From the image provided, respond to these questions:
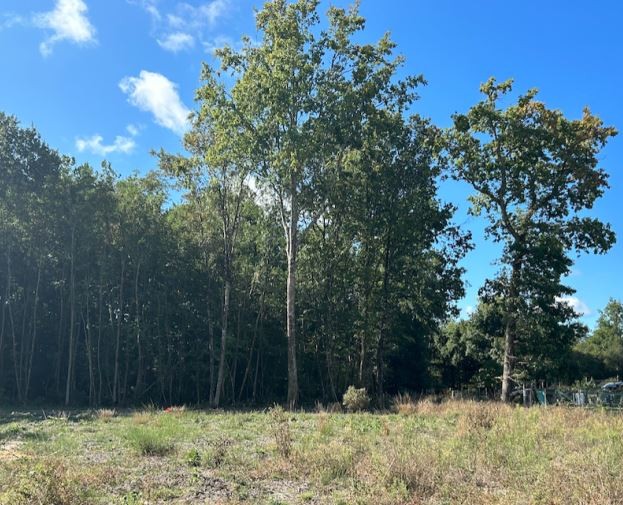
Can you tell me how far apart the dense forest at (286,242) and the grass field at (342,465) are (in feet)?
40.7

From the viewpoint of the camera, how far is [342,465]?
755 cm

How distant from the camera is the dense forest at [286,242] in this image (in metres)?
22.8

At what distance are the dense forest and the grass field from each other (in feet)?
40.7

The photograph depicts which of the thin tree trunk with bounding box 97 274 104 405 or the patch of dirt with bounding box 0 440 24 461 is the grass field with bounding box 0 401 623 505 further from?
the thin tree trunk with bounding box 97 274 104 405

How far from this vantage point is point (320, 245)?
28.5 metres

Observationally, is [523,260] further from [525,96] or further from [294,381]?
[294,381]

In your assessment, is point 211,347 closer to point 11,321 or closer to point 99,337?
point 99,337

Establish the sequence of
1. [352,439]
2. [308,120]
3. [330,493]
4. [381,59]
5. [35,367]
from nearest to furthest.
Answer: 1. [330,493]
2. [352,439]
3. [308,120]
4. [381,59]
5. [35,367]

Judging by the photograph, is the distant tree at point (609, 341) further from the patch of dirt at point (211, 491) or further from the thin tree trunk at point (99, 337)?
the patch of dirt at point (211, 491)

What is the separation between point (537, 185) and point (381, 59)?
9.15 m

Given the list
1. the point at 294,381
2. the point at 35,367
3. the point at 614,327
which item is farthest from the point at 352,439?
the point at 614,327

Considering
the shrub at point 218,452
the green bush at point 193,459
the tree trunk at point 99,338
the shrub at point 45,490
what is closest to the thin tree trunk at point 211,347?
the tree trunk at point 99,338

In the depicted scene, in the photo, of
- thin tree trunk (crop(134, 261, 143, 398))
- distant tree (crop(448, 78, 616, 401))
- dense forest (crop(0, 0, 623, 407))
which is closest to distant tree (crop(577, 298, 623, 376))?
dense forest (crop(0, 0, 623, 407))

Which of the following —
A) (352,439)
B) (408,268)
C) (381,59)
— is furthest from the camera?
(408,268)
